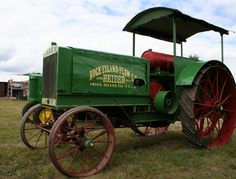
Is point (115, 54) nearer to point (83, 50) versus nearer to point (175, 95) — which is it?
point (83, 50)

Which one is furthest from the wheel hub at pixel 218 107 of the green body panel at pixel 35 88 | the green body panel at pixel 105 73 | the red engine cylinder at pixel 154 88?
the green body panel at pixel 35 88

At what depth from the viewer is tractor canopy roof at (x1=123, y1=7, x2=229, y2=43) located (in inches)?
206

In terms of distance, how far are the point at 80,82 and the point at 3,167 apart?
163 centimetres

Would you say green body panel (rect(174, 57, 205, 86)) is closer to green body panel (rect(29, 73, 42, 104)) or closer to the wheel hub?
the wheel hub

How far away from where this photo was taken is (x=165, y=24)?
19.5ft

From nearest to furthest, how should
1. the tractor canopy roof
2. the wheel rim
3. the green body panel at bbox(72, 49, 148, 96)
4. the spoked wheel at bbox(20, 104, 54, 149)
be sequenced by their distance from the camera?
1. the green body panel at bbox(72, 49, 148, 96)
2. the spoked wheel at bbox(20, 104, 54, 149)
3. the tractor canopy roof
4. the wheel rim

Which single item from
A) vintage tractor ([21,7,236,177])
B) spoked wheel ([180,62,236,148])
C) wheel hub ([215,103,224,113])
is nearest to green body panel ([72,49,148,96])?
vintage tractor ([21,7,236,177])

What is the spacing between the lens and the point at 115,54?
4543 mm

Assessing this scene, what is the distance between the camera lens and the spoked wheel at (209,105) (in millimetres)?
4832

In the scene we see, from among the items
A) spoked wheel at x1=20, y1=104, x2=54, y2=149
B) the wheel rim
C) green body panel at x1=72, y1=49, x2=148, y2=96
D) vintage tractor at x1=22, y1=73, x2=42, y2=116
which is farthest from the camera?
vintage tractor at x1=22, y1=73, x2=42, y2=116

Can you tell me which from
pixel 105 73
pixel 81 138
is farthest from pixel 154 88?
pixel 81 138

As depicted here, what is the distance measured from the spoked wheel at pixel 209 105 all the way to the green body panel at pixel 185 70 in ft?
0.40

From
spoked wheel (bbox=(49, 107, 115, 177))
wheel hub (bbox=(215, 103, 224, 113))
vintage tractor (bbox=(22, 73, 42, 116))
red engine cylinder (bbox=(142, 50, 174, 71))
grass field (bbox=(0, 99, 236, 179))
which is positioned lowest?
grass field (bbox=(0, 99, 236, 179))

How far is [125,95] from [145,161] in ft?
3.63
